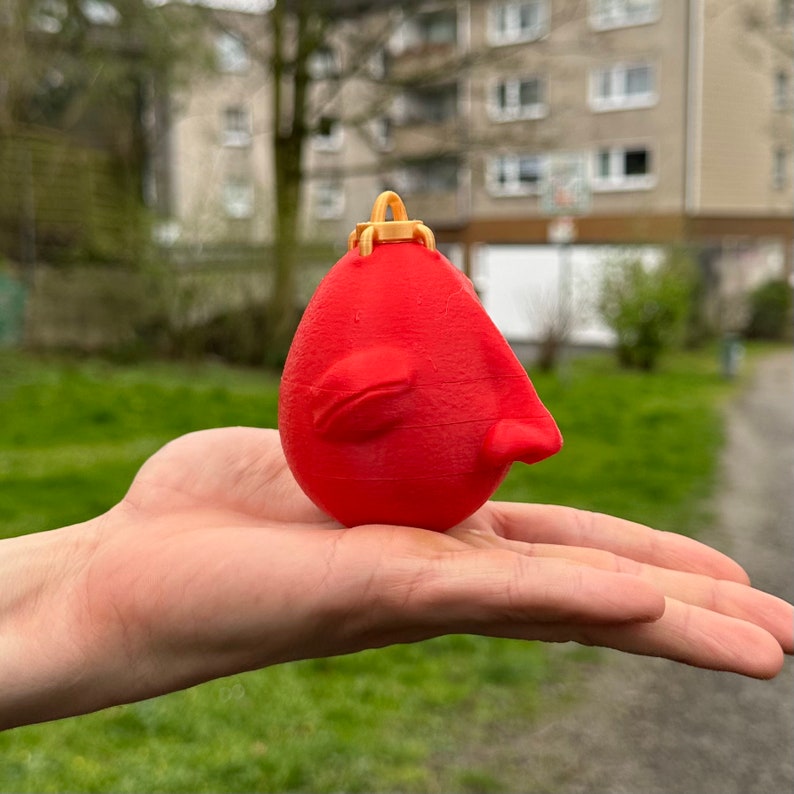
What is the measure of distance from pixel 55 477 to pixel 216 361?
5249 millimetres

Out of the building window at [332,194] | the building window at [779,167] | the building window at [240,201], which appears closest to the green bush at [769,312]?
the building window at [779,167]

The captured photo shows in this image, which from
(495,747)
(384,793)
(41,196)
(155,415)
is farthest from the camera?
(41,196)

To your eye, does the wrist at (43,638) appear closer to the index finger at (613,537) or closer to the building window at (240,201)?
the index finger at (613,537)

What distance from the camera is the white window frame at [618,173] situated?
17.6m

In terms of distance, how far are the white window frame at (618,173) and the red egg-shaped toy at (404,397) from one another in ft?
56.2

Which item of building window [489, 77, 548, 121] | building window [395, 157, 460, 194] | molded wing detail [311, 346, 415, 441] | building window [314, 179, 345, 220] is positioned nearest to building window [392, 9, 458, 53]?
building window [489, 77, 548, 121]

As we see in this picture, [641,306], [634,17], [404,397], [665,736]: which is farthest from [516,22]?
[404,397]

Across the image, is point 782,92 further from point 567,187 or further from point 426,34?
point 567,187

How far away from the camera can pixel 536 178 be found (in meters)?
18.8

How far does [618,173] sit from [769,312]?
4.41m

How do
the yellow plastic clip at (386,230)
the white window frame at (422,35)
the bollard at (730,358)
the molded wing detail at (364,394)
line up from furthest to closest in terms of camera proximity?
1. the white window frame at (422,35)
2. the bollard at (730,358)
3. the yellow plastic clip at (386,230)
4. the molded wing detail at (364,394)

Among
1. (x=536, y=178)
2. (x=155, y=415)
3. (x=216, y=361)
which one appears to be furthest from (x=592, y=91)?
(x=155, y=415)

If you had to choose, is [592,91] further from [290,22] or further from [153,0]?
[153,0]

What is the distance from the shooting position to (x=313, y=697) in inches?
131
